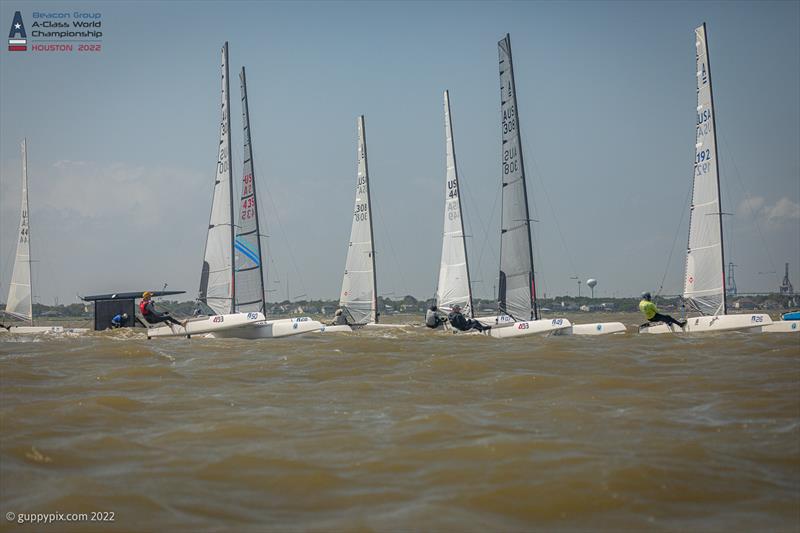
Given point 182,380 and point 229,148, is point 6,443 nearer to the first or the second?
point 182,380

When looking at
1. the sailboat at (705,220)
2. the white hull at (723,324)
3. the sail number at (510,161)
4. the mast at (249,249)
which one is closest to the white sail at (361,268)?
the mast at (249,249)

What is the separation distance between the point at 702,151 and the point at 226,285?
1523 cm

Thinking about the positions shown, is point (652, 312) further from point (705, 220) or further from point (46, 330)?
point (46, 330)

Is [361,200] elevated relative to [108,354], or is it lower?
elevated

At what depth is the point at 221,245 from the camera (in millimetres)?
27984

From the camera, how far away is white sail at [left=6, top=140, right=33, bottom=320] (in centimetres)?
3512

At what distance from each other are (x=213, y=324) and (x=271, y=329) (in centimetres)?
156

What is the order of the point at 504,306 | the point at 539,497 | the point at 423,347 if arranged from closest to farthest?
the point at 539,497 < the point at 423,347 < the point at 504,306

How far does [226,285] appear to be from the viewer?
27.6m

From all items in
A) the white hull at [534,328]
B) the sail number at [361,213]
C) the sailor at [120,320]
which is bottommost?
the white hull at [534,328]

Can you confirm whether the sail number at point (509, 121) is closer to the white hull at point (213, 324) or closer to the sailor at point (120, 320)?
the white hull at point (213, 324)

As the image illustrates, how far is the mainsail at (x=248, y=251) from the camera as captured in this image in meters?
28.5

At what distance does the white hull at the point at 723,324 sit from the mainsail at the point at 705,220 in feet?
7.29

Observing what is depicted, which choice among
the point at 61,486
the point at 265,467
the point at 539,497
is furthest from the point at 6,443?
the point at 539,497
